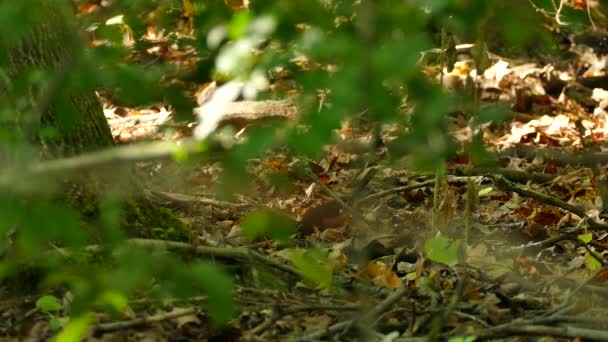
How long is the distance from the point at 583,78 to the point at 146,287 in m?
5.22

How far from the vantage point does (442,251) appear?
124 inches

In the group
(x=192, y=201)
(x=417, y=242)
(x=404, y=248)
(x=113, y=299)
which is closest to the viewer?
(x=113, y=299)

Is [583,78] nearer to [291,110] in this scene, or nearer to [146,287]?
[291,110]

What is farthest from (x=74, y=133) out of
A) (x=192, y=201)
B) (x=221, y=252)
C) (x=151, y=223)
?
(x=192, y=201)

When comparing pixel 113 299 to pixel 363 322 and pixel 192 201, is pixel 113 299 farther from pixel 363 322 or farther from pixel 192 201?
pixel 192 201

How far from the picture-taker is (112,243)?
1.94m

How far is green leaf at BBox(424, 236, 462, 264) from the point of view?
310 centimetres

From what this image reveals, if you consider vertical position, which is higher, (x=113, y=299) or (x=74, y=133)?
(x=113, y=299)

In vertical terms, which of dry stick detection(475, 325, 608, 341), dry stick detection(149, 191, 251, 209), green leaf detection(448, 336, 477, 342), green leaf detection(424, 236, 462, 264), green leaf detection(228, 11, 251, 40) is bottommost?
dry stick detection(149, 191, 251, 209)

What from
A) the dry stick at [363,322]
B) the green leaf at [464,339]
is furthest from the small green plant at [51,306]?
the green leaf at [464,339]

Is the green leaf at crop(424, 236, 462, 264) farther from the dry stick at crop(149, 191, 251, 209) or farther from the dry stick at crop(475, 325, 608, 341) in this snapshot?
the dry stick at crop(149, 191, 251, 209)

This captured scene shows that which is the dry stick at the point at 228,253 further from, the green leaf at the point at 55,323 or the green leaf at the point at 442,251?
the green leaf at the point at 442,251

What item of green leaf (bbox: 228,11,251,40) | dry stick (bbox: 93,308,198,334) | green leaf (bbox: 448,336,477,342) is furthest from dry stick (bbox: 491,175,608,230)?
green leaf (bbox: 228,11,251,40)

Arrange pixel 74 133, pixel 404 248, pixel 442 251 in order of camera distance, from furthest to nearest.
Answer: pixel 404 248 → pixel 74 133 → pixel 442 251
